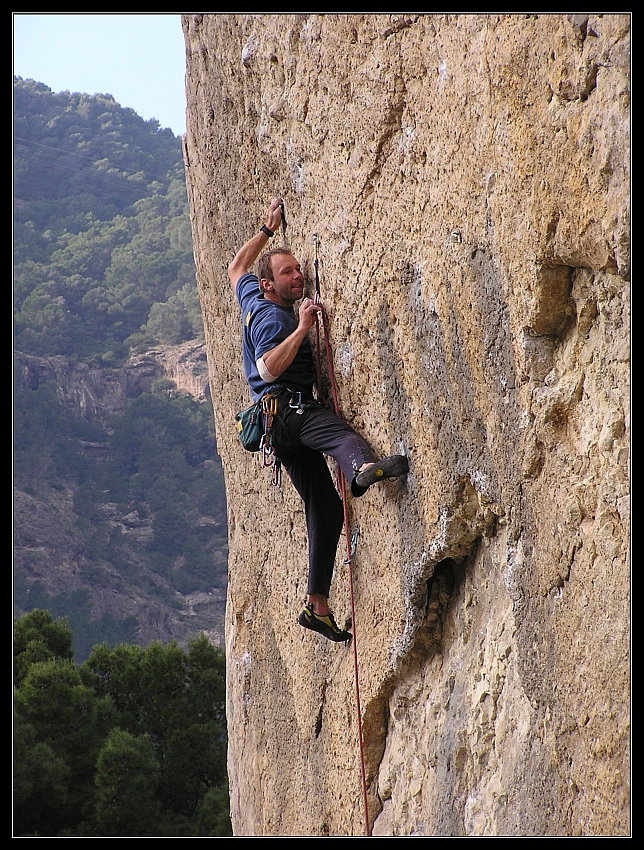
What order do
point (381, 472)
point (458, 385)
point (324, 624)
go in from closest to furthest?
point (458, 385) < point (381, 472) < point (324, 624)

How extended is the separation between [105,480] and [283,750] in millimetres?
29082

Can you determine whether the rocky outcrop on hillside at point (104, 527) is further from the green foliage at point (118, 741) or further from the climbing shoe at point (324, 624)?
the climbing shoe at point (324, 624)

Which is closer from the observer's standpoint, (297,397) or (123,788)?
(297,397)

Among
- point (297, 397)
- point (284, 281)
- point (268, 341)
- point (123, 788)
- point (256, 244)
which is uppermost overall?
point (256, 244)

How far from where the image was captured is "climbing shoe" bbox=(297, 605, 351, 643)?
3432mm

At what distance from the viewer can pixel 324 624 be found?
3.43 m

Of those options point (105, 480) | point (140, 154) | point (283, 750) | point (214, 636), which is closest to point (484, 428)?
point (283, 750)

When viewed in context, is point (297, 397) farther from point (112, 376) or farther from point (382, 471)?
point (112, 376)

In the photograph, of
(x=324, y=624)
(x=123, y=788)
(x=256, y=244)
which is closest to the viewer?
(x=324, y=624)

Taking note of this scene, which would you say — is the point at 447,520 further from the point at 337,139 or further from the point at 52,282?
the point at 52,282

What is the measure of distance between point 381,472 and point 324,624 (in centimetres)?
79

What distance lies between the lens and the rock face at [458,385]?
87.2 inches

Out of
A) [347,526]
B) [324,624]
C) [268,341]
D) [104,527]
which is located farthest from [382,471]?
[104,527]

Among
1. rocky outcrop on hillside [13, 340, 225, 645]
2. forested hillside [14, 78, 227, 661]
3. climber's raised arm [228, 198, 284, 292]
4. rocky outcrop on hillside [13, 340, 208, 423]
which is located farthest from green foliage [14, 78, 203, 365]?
climber's raised arm [228, 198, 284, 292]
